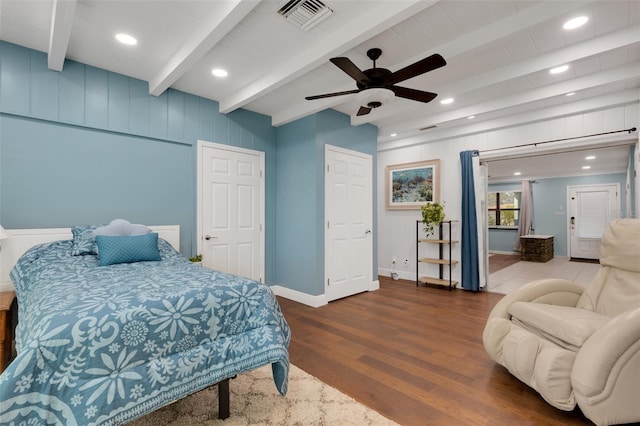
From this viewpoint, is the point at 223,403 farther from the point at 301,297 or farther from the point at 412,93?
the point at 412,93

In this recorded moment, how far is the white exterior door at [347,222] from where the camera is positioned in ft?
14.1

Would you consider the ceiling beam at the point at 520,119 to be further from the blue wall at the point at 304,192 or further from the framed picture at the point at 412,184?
the blue wall at the point at 304,192

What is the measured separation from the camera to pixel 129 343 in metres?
Answer: 1.39

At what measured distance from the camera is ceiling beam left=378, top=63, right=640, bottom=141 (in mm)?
3086

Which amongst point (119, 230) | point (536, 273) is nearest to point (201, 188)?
point (119, 230)

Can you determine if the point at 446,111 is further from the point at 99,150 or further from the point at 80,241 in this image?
the point at 80,241

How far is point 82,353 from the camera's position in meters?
1.27

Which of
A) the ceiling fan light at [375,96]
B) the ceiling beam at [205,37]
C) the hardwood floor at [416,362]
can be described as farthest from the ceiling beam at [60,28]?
the hardwood floor at [416,362]

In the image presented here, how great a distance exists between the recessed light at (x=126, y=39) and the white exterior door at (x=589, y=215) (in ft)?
34.6

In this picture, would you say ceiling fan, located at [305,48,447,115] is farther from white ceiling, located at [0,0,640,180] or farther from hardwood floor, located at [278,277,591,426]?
hardwood floor, located at [278,277,591,426]

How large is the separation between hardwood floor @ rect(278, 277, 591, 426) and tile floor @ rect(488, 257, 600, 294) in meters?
1.53

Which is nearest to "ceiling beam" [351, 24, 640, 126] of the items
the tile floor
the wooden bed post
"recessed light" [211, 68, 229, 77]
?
"recessed light" [211, 68, 229, 77]

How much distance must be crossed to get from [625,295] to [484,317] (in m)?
1.62

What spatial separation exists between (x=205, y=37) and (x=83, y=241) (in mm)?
2088
